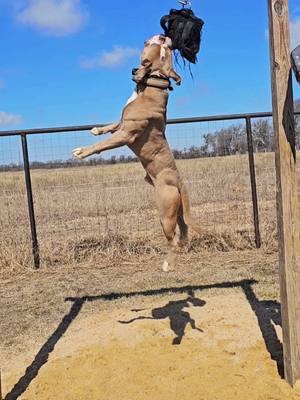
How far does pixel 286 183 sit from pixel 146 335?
2075 millimetres

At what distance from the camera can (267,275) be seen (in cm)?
674

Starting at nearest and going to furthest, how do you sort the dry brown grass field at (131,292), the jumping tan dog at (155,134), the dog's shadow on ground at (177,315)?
the jumping tan dog at (155,134) < the dry brown grass field at (131,292) < the dog's shadow on ground at (177,315)

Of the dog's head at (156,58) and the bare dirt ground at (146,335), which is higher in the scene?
the dog's head at (156,58)

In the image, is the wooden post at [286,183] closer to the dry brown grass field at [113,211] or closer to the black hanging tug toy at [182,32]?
the black hanging tug toy at [182,32]

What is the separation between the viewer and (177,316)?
5113 millimetres

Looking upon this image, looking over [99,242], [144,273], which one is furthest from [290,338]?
[99,242]

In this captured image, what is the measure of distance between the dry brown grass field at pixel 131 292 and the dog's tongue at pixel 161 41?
4.76 feet

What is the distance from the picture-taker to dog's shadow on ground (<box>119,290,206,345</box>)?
4711mm

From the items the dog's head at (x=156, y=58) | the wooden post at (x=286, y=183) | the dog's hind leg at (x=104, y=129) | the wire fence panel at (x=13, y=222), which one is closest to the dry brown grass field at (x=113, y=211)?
the wire fence panel at (x=13, y=222)

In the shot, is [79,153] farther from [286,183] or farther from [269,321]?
[269,321]

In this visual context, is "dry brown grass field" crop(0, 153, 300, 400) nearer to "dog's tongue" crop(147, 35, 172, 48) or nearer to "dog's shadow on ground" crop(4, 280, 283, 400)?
"dog's shadow on ground" crop(4, 280, 283, 400)

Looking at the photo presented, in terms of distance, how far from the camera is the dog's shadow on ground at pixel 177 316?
13.6 ft

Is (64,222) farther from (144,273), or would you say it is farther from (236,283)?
(236,283)

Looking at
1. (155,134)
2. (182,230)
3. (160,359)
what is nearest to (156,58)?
(155,134)
